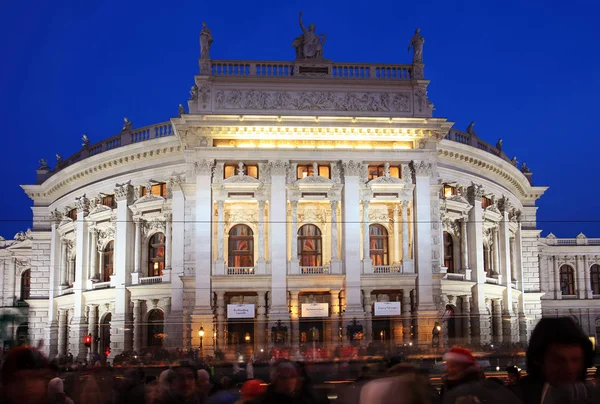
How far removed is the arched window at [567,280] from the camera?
77625 mm

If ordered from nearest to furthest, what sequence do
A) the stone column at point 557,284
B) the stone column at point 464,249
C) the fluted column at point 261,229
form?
1. the fluted column at point 261,229
2. the stone column at point 464,249
3. the stone column at point 557,284

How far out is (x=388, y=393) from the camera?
5195 millimetres

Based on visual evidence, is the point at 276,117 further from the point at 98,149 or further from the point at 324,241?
the point at 98,149

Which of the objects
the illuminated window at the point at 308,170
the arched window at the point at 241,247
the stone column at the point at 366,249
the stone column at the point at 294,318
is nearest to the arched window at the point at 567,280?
the stone column at the point at 366,249

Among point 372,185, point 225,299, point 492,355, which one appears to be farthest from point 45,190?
point 492,355

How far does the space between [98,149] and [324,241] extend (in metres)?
20.5

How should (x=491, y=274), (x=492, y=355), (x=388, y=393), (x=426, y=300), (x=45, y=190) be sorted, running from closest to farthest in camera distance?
(x=388, y=393) → (x=492, y=355) → (x=426, y=300) → (x=491, y=274) → (x=45, y=190)

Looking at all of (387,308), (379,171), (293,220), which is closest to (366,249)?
(387,308)

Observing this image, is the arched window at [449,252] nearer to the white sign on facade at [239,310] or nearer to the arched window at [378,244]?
the arched window at [378,244]

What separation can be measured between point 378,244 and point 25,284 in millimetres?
34315

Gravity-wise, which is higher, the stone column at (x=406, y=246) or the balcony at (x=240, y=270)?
the stone column at (x=406, y=246)

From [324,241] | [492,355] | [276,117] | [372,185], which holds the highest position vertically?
[276,117]

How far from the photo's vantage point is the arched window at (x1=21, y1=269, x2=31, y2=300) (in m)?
69.7

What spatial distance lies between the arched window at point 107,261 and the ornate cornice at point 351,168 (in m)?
19.0
